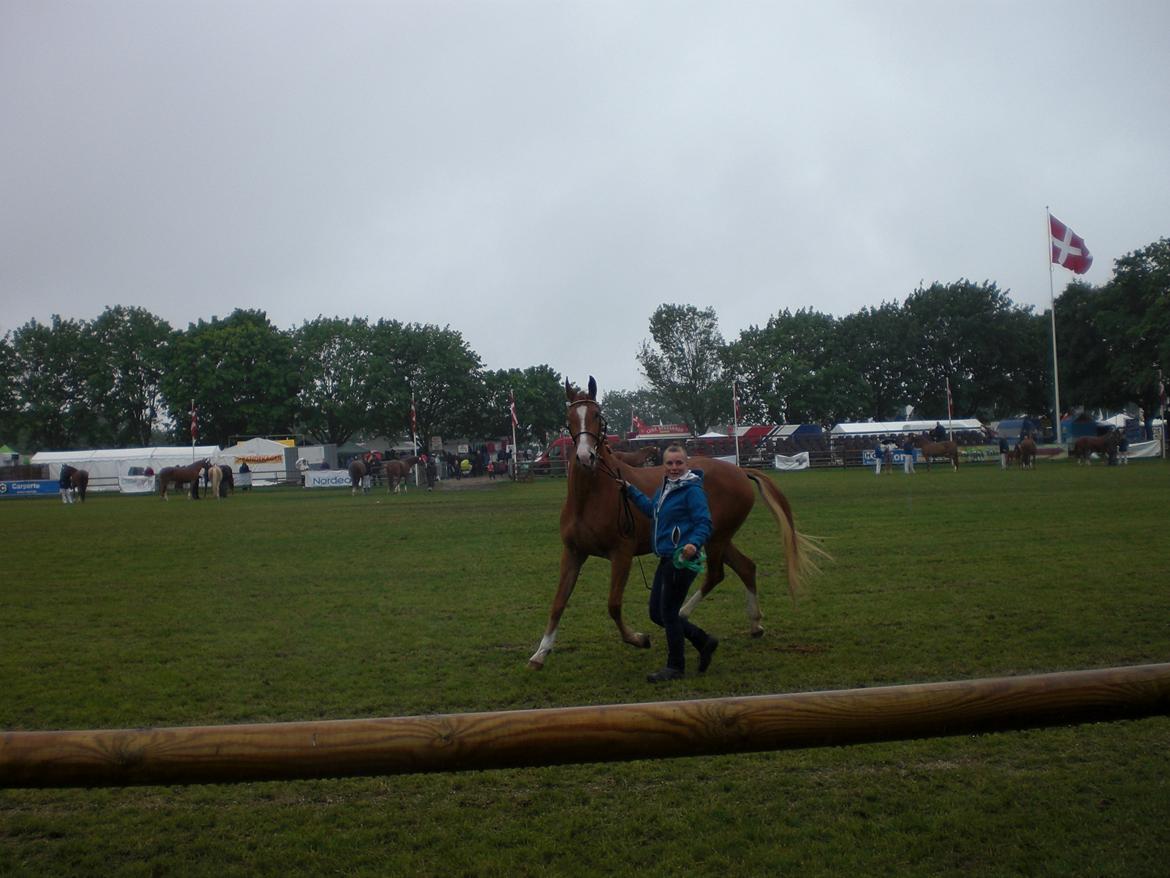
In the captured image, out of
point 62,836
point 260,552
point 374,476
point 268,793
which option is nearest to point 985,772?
point 268,793

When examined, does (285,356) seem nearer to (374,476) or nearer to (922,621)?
(374,476)

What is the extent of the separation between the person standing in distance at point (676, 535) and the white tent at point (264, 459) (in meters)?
60.5

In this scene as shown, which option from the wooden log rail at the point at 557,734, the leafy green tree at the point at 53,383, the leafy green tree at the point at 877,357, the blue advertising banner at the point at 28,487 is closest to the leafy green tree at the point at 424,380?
the leafy green tree at the point at 53,383

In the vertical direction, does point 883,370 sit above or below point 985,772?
above

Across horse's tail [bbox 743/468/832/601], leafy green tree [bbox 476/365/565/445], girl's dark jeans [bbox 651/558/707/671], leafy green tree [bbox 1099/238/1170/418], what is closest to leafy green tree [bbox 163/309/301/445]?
leafy green tree [bbox 476/365/565/445]

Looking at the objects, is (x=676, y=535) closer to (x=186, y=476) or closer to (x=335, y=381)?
(x=186, y=476)

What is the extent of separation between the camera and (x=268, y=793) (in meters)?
5.44

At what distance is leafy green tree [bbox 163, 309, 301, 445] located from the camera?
83.9 meters

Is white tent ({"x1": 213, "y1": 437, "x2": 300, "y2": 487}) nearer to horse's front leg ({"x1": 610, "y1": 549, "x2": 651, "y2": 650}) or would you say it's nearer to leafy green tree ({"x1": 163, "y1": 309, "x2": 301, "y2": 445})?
leafy green tree ({"x1": 163, "y1": 309, "x2": 301, "y2": 445})

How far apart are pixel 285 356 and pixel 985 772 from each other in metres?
87.2

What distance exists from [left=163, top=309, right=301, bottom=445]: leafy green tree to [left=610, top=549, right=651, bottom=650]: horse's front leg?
81.3m

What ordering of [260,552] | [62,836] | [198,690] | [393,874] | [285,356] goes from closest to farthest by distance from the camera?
[393,874], [62,836], [198,690], [260,552], [285,356]

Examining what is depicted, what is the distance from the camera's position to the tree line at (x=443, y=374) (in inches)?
3314

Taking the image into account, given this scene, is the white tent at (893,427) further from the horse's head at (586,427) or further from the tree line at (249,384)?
the horse's head at (586,427)
